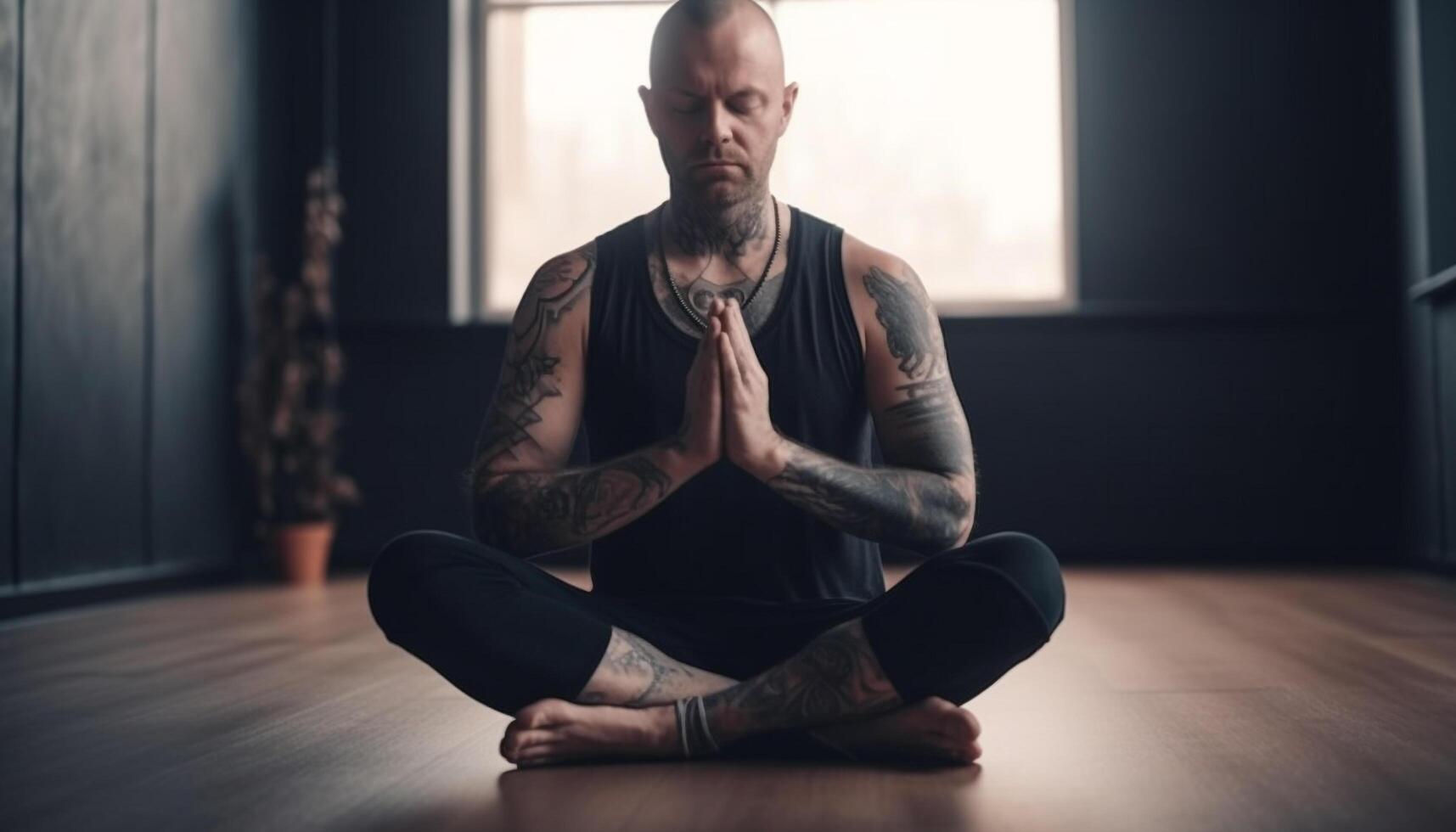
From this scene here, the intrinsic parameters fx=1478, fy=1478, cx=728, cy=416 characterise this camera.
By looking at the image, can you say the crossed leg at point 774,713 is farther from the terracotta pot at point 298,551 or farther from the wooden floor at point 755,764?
the terracotta pot at point 298,551

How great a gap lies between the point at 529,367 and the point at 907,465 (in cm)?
52

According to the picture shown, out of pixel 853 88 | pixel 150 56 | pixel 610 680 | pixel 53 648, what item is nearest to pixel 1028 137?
pixel 853 88

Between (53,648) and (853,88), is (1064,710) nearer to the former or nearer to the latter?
(53,648)

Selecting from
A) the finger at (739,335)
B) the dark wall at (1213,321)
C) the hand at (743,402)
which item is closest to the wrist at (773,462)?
the hand at (743,402)

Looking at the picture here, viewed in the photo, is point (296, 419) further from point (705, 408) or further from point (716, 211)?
point (705, 408)

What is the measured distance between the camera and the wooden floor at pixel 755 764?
1568 mm

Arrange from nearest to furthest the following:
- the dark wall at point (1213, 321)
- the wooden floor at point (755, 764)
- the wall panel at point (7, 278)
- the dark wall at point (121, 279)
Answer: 1. the wooden floor at point (755, 764)
2. the wall panel at point (7, 278)
3. the dark wall at point (121, 279)
4. the dark wall at point (1213, 321)

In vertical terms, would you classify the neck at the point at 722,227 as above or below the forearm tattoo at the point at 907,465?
above

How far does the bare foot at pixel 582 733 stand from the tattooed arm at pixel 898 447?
332 mm

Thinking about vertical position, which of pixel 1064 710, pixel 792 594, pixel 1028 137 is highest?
pixel 1028 137

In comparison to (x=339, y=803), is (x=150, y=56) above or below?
above

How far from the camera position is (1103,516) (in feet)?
17.7

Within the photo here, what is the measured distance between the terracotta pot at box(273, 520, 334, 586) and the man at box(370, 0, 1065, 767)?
330 cm

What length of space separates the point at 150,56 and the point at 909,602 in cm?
372
